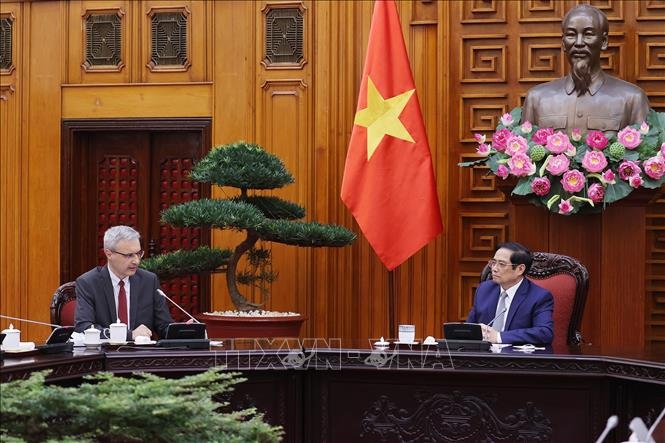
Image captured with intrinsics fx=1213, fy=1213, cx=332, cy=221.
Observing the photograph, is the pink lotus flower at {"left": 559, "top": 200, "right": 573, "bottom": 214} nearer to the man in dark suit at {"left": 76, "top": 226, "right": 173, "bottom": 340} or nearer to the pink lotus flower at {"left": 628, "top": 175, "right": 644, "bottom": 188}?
the pink lotus flower at {"left": 628, "top": 175, "right": 644, "bottom": 188}

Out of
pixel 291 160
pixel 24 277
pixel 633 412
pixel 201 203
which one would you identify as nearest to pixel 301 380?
pixel 633 412

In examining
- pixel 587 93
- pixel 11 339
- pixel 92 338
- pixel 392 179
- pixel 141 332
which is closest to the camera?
pixel 11 339

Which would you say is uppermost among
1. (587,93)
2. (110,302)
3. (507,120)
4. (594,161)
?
(587,93)

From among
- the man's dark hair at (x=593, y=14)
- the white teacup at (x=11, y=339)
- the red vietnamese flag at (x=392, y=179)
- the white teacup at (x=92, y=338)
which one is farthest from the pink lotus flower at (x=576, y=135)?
the white teacup at (x=11, y=339)

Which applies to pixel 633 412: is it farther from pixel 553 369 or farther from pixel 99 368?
pixel 99 368

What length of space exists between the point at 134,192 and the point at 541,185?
2810 millimetres

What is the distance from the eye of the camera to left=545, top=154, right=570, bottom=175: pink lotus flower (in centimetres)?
576

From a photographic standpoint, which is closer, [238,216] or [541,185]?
[541,185]

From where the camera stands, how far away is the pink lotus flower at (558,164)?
18.9 ft

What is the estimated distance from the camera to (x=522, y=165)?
19.1 ft

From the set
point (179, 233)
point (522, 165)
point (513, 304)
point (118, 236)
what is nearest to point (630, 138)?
point (522, 165)

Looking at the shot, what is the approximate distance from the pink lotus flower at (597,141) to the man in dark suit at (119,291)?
85.0 inches

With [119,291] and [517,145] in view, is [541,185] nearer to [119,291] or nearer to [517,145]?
[517,145]

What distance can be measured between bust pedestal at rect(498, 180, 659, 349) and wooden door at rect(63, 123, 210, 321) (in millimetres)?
2254
